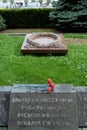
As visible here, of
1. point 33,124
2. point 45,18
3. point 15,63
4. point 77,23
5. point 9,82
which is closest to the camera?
point 33,124

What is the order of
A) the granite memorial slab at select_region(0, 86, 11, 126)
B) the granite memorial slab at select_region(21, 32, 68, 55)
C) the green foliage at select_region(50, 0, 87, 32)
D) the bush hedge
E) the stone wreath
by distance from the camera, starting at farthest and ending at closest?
the bush hedge → the green foliage at select_region(50, 0, 87, 32) → the stone wreath → the granite memorial slab at select_region(21, 32, 68, 55) → the granite memorial slab at select_region(0, 86, 11, 126)

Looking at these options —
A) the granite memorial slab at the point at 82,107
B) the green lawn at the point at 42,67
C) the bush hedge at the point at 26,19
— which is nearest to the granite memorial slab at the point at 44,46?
the green lawn at the point at 42,67

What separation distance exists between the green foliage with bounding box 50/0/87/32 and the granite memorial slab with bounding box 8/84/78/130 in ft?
30.8

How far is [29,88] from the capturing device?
545 cm

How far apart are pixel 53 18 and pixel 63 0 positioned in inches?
35.1

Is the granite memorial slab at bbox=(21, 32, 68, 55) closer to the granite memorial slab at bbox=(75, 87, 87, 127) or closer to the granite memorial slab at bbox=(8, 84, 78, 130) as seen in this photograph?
the granite memorial slab at bbox=(75, 87, 87, 127)

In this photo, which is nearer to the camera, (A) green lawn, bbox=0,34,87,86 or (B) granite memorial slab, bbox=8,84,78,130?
(B) granite memorial slab, bbox=8,84,78,130

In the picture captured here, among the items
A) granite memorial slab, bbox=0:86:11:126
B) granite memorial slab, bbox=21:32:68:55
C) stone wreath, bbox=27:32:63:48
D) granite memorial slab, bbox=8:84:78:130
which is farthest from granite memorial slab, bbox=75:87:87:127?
stone wreath, bbox=27:32:63:48

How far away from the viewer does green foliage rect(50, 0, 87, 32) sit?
1445 cm

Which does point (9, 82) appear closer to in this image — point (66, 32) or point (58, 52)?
Answer: point (58, 52)

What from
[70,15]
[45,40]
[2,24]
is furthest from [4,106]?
[2,24]

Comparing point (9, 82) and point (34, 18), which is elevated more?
point (9, 82)

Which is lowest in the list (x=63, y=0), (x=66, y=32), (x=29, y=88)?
(x=66, y=32)

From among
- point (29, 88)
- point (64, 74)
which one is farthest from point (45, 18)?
point (29, 88)
